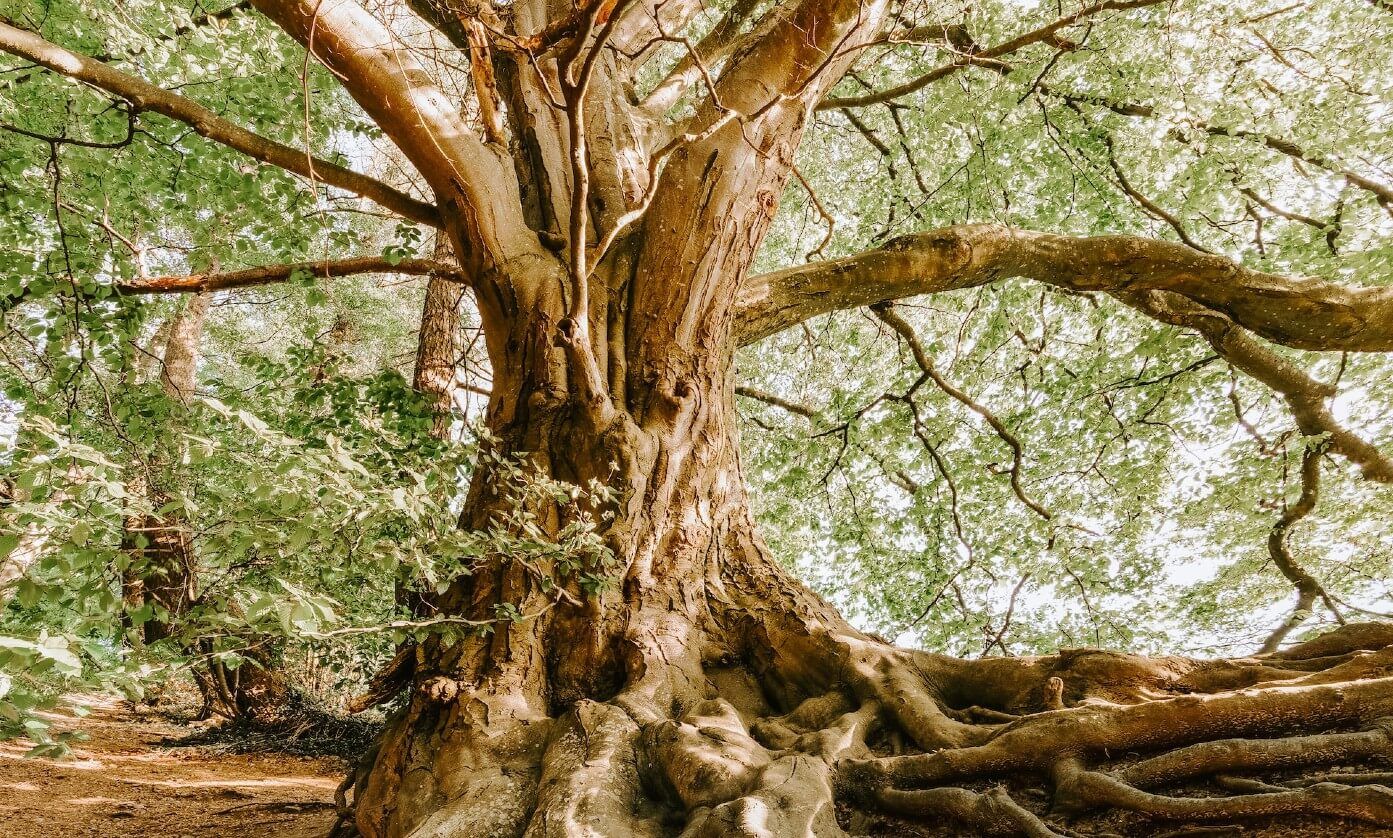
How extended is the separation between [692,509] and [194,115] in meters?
2.86

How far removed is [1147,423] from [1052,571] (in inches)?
67.5

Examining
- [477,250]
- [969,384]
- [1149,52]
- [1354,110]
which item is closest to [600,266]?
[477,250]

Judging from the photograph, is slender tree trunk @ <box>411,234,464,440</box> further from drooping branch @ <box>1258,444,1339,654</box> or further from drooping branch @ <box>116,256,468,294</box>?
drooping branch @ <box>1258,444,1339,654</box>

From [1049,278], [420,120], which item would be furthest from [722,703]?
[1049,278]

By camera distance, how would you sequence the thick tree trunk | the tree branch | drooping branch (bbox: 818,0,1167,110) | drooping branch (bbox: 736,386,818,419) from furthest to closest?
drooping branch (bbox: 736,386,818,419), drooping branch (bbox: 818,0,1167,110), the tree branch, the thick tree trunk

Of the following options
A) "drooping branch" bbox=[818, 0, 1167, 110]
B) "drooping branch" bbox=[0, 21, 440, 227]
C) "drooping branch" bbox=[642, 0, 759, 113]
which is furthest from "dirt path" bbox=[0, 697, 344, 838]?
"drooping branch" bbox=[818, 0, 1167, 110]

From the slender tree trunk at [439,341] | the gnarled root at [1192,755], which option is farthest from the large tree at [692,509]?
the slender tree trunk at [439,341]

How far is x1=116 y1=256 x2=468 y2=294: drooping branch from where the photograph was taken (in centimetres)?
337

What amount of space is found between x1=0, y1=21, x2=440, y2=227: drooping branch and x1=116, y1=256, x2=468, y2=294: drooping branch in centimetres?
28

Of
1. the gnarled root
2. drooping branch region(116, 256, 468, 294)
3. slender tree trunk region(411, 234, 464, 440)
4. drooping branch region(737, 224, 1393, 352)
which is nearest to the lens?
the gnarled root

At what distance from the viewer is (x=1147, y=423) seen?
5.74 m

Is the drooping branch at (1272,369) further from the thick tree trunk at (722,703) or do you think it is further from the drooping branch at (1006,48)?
the thick tree trunk at (722,703)

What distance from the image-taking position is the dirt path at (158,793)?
342 centimetres

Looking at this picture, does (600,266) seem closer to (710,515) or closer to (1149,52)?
(710,515)
